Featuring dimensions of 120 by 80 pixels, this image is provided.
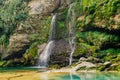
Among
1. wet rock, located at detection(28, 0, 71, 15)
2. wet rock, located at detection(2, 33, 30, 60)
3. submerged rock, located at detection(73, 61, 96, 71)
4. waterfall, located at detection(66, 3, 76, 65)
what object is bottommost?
submerged rock, located at detection(73, 61, 96, 71)

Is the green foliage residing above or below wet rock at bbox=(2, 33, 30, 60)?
above

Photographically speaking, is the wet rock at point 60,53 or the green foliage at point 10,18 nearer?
the wet rock at point 60,53

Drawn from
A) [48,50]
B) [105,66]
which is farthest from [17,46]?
[105,66]

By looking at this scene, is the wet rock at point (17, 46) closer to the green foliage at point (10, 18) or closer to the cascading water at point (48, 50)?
the green foliage at point (10, 18)

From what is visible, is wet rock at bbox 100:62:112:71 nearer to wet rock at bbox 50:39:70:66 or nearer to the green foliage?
wet rock at bbox 50:39:70:66

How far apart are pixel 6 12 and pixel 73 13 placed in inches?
384

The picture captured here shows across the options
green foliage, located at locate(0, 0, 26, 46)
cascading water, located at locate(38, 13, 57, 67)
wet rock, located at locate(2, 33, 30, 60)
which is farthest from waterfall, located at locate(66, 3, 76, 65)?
green foliage, located at locate(0, 0, 26, 46)

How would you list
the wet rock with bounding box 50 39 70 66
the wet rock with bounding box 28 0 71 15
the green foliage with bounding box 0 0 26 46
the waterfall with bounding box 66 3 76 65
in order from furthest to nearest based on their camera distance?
the green foliage with bounding box 0 0 26 46 → the wet rock with bounding box 28 0 71 15 → the waterfall with bounding box 66 3 76 65 → the wet rock with bounding box 50 39 70 66

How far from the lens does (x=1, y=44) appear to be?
4122cm

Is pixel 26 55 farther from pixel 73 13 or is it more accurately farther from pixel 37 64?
pixel 73 13

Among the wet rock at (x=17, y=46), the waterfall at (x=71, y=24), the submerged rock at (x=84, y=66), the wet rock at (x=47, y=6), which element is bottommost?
the submerged rock at (x=84, y=66)

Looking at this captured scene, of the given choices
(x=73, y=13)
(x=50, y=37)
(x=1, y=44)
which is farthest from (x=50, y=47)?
(x=1, y=44)

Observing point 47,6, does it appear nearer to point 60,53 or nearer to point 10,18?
point 10,18

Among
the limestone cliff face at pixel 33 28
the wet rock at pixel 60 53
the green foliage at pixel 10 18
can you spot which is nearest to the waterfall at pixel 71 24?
the wet rock at pixel 60 53
